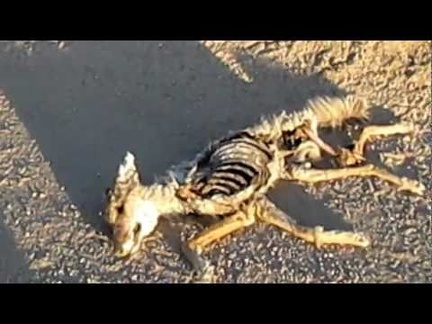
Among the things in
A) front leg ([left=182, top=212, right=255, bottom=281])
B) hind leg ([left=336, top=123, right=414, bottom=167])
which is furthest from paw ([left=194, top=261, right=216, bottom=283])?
hind leg ([left=336, top=123, right=414, bottom=167])

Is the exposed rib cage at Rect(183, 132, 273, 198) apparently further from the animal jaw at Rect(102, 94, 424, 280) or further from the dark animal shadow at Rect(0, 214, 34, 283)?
the dark animal shadow at Rect(0, 214, 34, 283)

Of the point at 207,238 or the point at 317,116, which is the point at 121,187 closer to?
the point at 207,238

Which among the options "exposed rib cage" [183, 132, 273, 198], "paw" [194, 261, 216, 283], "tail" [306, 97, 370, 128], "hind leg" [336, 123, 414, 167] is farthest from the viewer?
"tail" [306, 97, 370, 128]

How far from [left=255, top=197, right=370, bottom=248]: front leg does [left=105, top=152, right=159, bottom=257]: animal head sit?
23 cm

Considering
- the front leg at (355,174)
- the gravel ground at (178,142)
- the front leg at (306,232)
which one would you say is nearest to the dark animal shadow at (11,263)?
the gravel ground at (178,142)

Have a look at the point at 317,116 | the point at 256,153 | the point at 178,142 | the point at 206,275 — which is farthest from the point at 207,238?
the point at 317,116

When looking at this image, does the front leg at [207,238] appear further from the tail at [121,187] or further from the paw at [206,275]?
the tail at [121,187]

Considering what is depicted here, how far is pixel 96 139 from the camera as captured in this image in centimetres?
252

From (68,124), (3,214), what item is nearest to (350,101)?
(68,124)

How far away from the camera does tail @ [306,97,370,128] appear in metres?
2.52

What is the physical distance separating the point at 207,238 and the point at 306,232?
0.18 m

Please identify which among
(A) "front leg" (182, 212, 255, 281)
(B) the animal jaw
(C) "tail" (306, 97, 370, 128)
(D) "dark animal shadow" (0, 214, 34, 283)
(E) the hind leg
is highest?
(C) "tail" (306, 97, 370, 128)

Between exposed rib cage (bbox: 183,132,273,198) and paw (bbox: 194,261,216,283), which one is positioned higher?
exposed rib cage (bbox: 183,132,273,198)

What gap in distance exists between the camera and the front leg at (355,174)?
235 cm
